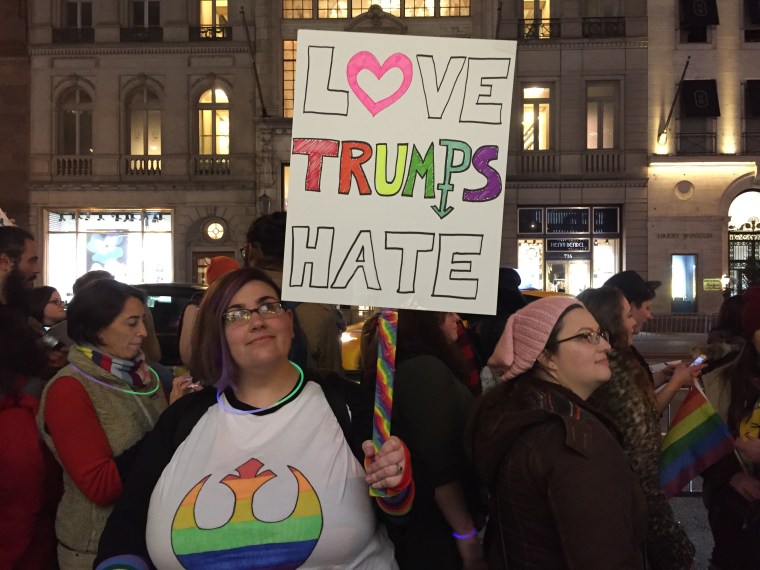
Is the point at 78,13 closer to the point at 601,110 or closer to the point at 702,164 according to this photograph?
the point at 601,110

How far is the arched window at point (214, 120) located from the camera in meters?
27.8

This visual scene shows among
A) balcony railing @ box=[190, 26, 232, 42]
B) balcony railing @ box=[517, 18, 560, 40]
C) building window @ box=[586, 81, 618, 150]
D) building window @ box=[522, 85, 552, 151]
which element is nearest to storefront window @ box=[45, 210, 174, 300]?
balcony railing @ box=[190, 26, 232, 42]

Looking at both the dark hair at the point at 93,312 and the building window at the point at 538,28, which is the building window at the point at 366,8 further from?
the dark hair at the point at 93,312

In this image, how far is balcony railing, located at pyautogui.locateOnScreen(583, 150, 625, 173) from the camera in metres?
27.2

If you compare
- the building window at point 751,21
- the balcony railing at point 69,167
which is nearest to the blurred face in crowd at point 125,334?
the balcony railing at point 69,167

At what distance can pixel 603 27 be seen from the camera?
27.5 meters

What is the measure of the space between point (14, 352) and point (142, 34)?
89.7 feet

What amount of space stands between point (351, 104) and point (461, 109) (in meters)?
0.39

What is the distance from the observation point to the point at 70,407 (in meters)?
3.00

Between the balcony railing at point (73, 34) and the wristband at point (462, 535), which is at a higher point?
the balcony railing at point (73, 34)

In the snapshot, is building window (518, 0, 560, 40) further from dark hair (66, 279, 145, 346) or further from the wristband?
the wristband

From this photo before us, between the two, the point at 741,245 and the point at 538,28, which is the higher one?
the point at 538,28

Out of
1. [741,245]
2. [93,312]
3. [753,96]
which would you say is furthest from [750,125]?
[93,312]

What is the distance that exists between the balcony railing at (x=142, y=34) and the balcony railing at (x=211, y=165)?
476 cm
